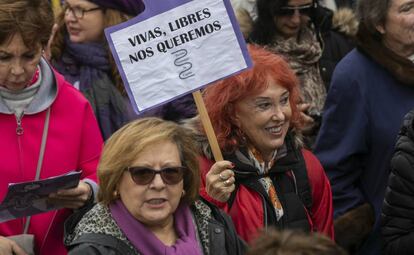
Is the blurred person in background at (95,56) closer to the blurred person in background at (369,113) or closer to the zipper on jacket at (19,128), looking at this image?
the blurred person in background at (369,113)

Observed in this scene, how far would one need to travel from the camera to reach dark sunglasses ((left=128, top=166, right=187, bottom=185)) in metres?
4.08

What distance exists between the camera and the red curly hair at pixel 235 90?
191 inches

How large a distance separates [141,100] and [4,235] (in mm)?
795

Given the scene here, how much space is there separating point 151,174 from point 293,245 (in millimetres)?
1103

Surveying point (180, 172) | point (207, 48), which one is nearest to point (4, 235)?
point (180, 172)

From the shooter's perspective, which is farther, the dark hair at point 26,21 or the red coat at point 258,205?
the red coat at point 258,205

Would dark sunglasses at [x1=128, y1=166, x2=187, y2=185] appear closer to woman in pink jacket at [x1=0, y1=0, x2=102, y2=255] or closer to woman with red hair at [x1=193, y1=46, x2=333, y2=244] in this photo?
woman in pink jacket at [x1=0, y1=0, x2=102, y2=255]

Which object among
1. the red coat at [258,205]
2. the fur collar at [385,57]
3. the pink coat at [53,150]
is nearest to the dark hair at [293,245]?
the red coat at [258,205]

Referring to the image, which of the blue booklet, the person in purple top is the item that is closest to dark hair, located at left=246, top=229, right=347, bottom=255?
the person in purple top

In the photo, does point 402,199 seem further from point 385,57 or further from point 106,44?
point 106,44

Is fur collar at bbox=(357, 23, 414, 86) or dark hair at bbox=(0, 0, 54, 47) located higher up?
dark hair at bbox=(0, 0, 54, 47)

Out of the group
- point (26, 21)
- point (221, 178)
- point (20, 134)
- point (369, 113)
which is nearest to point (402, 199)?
point (221, 178)

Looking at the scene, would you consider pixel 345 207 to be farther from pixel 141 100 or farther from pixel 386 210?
pixel 141 100

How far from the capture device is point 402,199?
4660 mm
